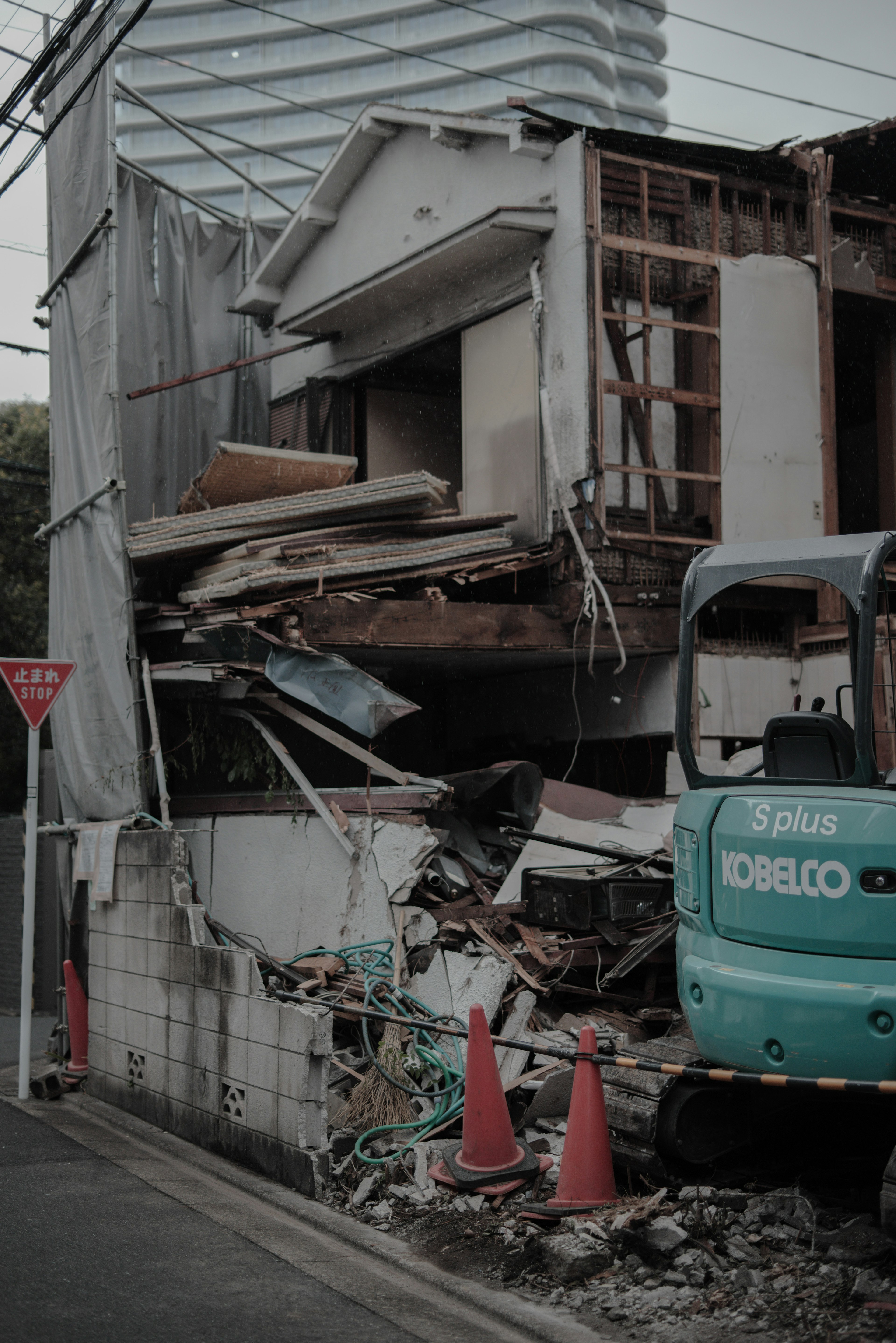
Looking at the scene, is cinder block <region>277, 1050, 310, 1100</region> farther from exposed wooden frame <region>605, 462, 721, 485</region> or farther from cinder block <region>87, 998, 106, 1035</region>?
exposed wooden frame <region>605, 462, 721, 485</region>

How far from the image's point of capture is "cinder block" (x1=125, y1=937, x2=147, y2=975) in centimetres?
920

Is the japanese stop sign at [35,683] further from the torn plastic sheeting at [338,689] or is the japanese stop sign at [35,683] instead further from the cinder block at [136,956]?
the cinder block at [136,956]

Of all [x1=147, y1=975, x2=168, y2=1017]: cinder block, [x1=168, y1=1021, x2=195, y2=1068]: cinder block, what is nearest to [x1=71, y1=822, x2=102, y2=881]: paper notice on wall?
[x1=147, y1=975, x2=168, y2=1017]: cinder block

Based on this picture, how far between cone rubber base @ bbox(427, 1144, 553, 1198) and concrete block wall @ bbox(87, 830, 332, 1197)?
83cm

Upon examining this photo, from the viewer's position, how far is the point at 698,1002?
5484 millimetres

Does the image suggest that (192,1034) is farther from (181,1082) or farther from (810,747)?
(810,747)

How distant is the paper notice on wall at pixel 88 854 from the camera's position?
33.6ft

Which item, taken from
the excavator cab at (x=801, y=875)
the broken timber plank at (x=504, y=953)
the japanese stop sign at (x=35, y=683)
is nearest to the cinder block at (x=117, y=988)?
the japanese stop sign at (x=35, y=683)

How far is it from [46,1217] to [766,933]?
3.99m

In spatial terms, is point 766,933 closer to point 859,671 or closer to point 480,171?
point 859,671

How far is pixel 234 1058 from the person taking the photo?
769 centimetres

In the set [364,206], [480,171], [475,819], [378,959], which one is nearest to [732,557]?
[378,959]

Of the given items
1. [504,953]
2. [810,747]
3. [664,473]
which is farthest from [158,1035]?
[664,473]

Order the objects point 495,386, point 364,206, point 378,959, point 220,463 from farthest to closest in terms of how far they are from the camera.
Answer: point 364,206 → point 495,386 → point 220,463 → point 378,959
